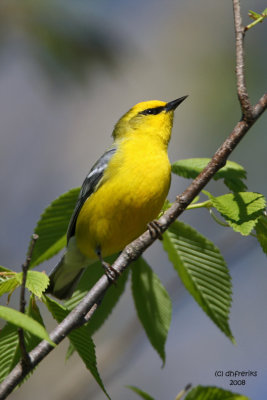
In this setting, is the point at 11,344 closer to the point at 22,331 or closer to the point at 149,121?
the point at 22,331

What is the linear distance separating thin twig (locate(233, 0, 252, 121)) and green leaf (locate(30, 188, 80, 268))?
1272mm

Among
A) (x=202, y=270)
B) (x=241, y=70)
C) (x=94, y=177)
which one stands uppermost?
(x=241, y=70)

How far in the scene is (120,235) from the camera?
4312 mm

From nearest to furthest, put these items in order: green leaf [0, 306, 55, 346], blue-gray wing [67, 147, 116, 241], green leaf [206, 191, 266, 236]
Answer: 1. green leaf [0, 306, 55, 346]
2. green leaf [206, 191, 266, 236]
3. blue-gray wing [67, 147, 116, 241]

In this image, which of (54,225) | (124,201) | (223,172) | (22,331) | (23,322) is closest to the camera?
(23,322)

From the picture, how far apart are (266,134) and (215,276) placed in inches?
246

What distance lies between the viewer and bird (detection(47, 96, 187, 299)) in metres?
4.19

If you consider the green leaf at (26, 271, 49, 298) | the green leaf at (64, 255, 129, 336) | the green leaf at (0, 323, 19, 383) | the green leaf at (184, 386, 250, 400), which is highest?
the green leaf at (26, 271, 49, 298)

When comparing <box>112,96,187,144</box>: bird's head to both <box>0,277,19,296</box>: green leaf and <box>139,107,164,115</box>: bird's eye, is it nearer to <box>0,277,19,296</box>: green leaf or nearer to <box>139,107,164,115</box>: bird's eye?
<box>139,107,164,115</box>: bird's eye

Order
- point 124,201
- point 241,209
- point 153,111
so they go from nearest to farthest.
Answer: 1. point 241,209
2. point 124,201
3. point 153,111

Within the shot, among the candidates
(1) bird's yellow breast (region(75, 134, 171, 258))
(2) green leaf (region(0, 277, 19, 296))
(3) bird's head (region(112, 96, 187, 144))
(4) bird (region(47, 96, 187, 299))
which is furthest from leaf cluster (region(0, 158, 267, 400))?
(3) bird's head (region(112, 96, 187, 144))

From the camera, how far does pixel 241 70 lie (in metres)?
2.63

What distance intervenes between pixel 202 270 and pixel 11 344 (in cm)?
113

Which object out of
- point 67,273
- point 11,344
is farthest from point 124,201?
point 11,344
